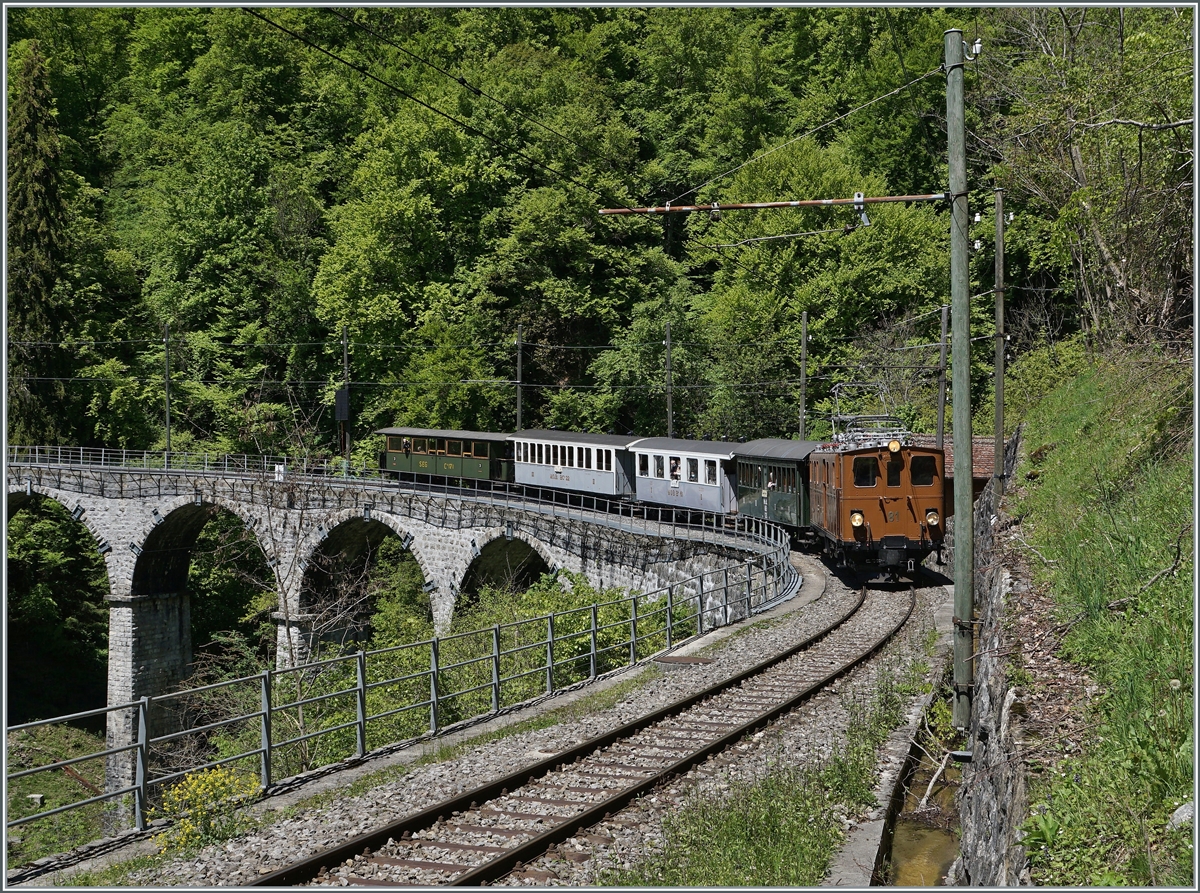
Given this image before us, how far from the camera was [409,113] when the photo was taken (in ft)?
168

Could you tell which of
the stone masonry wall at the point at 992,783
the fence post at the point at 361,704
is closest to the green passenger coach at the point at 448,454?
the fence post at the point at 361,704

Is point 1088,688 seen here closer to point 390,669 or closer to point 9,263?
point 390,669

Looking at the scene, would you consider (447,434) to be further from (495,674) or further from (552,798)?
(552,798)

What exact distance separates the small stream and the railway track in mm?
1748

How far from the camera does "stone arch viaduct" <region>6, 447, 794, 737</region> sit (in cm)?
3222

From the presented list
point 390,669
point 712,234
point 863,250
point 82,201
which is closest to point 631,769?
point 390,669

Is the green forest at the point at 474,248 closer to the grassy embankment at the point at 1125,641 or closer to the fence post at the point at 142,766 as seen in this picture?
the grassy embankment at the point at 1125,641

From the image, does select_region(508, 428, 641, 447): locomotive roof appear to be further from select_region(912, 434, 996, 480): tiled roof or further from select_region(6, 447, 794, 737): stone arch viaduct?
select_region(912, 434, 996, 480): tiled roof

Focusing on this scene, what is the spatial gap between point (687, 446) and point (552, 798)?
23.2 m

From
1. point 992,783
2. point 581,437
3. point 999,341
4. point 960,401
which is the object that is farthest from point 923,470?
point 581,437

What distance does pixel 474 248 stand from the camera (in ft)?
168

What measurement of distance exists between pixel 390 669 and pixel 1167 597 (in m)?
20.0

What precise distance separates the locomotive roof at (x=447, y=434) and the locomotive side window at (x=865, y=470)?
20.4m

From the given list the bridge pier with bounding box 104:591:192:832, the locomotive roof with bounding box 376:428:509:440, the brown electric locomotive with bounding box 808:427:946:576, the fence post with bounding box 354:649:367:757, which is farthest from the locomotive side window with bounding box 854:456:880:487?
the bridge pier with bounding box 104:591:192:832
